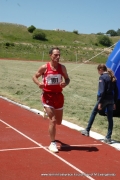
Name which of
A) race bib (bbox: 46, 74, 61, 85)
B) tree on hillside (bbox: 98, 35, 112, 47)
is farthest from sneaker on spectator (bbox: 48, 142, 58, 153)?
tree on hillside (bbox: 98, 35, 112, 47)

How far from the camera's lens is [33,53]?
59562mm

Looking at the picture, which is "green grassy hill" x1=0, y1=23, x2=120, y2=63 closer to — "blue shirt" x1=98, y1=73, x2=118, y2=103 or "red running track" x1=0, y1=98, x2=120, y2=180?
"red running track" x1=0, y1=98, x2=120, y2=180

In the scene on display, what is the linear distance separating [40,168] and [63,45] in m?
67.6

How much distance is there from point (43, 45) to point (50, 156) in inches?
2519

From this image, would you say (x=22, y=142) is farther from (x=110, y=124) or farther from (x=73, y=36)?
(x=73, y=36)

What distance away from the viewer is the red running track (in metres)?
5.78

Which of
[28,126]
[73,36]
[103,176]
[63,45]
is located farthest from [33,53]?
[103,176]

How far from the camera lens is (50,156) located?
264 inches

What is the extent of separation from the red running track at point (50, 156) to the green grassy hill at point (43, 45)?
34482mm

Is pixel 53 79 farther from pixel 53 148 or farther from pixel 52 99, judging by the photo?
pixel 53 148

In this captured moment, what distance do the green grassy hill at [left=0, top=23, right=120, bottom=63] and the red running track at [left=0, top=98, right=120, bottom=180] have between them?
3448cm

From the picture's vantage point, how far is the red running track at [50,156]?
5777 mm

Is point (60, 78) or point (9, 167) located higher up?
point (60, 78)

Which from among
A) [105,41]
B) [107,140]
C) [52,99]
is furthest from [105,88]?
[105,41]
